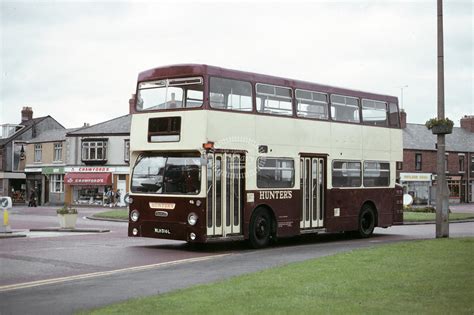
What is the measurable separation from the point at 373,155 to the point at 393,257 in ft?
29.0

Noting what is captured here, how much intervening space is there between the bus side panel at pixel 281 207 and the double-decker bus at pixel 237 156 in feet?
0.09

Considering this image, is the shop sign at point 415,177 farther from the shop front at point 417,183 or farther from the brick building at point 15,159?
the brick building at point 15,159

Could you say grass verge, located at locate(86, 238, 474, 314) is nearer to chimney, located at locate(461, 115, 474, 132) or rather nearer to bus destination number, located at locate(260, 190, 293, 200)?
bus destination number, located at locate(260, 190, 293, 200)

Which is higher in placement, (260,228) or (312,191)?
(312,191)

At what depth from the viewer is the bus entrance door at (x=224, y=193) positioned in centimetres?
1620

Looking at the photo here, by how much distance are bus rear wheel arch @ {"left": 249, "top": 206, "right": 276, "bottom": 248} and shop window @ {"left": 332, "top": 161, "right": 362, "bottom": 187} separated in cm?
305

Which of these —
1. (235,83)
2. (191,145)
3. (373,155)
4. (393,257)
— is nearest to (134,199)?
(191,145)

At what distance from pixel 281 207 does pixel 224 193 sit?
2.32m

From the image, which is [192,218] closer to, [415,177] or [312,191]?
[312,191]

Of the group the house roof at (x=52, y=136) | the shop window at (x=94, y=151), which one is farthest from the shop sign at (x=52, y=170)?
the shop window at (x=94, y=151)

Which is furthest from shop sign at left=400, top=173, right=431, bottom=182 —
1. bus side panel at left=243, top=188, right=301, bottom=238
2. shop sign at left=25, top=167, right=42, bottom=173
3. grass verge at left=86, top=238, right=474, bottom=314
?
grass verge at left=86, top=238, right=474, bottom=314

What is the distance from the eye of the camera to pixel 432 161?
246 ft

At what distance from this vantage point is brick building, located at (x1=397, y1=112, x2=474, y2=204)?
7288cm

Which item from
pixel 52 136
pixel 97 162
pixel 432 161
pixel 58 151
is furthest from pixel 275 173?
pixel 432 161
